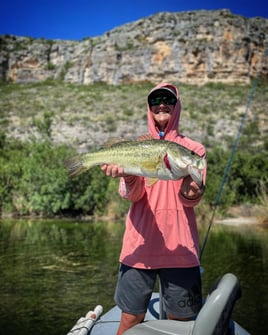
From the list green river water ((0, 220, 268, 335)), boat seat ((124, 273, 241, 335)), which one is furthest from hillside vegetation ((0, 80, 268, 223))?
green river water ((0, 220, 268, 335))

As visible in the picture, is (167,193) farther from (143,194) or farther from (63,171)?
(63,171)

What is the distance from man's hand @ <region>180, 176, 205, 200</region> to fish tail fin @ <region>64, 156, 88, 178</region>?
86cm

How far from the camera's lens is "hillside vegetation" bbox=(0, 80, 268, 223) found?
61.4 ft

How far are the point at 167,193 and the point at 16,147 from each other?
2556cm

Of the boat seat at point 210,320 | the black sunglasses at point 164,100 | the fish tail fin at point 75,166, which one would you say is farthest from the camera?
the fish tail fin at point 75,166

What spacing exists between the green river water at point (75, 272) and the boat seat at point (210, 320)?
2.99 m

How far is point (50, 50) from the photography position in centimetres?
6397

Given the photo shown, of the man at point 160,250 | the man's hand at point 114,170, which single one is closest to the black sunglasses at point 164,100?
the man at point 160,250

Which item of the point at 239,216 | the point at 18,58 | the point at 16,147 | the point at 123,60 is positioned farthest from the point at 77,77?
the point at 239,216

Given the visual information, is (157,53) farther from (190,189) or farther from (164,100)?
(190,189)

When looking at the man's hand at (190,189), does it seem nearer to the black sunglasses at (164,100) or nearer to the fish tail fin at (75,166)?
the black sunglasses at (164,100)

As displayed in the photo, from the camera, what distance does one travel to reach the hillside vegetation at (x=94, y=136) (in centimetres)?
1872

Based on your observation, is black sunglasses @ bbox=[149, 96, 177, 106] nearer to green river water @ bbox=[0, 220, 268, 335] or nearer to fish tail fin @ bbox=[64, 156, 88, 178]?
Answer: fish tail fin @ bbox=[64, 156, 88, 178]

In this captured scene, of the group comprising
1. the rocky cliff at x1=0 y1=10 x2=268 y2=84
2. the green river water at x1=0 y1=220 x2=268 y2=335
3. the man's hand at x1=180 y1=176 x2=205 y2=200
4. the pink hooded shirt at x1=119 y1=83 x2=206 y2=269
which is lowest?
the green river water at x1=0 y1=220 x2=268 y2=335
